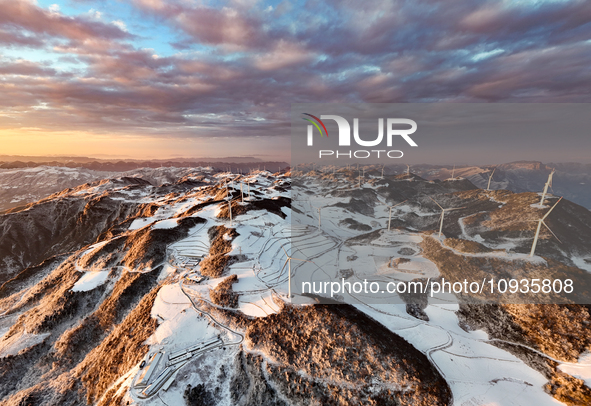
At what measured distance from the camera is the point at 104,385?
34656 mm

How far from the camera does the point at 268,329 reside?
120ft

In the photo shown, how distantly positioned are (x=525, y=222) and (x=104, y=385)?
405 ft

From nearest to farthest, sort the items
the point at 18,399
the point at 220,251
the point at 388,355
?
the point at 388,355 < the point at 18,399 < the point at 220,251

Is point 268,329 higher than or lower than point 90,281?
higher

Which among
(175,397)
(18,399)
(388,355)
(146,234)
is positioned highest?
(146,234)

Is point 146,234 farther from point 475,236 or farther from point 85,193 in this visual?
point 85,193

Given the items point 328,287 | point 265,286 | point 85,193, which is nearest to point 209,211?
point 265,286

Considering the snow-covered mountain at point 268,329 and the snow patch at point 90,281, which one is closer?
the snow-covered mountain at point 268,329

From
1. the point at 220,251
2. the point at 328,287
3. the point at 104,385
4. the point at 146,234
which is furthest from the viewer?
the point at 146,234

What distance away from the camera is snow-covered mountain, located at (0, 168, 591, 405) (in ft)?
98.5

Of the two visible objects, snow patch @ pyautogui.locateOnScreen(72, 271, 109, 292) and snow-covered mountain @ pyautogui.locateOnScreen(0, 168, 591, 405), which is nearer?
snow-covered mountain @ pyautogui.locateOnScreen(0, 168, 591, 405)

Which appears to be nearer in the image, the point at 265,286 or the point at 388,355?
the point at 388,355

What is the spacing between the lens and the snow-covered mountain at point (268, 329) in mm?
30016

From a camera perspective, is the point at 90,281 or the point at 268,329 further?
the point at 90,281
